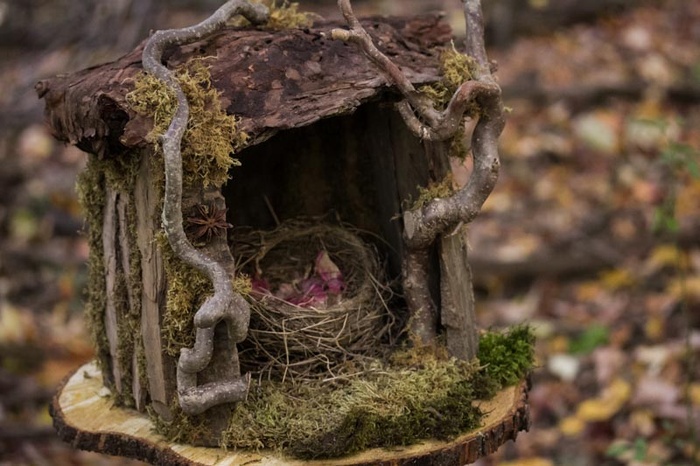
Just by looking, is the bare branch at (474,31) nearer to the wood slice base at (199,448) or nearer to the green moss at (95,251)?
the wood slice base at (199,448)

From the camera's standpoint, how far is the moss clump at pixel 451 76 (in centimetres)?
284

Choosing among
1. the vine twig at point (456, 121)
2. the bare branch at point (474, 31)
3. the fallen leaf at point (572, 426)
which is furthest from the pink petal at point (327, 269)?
the fallen leaf at point (572, 426)

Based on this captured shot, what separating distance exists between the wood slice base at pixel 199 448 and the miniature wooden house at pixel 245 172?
0.08 metres

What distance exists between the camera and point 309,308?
2.95 metres

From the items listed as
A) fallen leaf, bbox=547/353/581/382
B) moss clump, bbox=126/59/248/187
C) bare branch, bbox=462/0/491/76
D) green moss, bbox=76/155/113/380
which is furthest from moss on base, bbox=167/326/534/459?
fallen leaf, bbox=547/353/581/382

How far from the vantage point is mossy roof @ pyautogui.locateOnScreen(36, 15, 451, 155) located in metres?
2.55

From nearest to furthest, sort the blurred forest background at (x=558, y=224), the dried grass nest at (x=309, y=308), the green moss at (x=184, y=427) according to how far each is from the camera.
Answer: the green moss at (x=184, y=427) → the dried grass nest at (x=309, y=308) → the blurred forest background at (x=558, y=224)

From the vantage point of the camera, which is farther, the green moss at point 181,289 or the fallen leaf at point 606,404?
the fallen leaf at point 606,404

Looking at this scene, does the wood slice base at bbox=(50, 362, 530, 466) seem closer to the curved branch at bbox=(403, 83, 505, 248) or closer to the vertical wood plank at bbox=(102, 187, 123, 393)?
the vertical wood plank at bbox=(102, 187, 123, 393)

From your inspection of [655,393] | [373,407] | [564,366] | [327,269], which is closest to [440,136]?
[327,269]

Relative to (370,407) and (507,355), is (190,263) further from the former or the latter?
(507,355)

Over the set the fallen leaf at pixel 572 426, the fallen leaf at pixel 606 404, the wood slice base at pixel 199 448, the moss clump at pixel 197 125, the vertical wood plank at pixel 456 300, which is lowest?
the fallen leaf at pixel 572 426

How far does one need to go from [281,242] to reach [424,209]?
73cm

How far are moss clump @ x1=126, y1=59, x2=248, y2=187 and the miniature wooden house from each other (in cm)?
2
